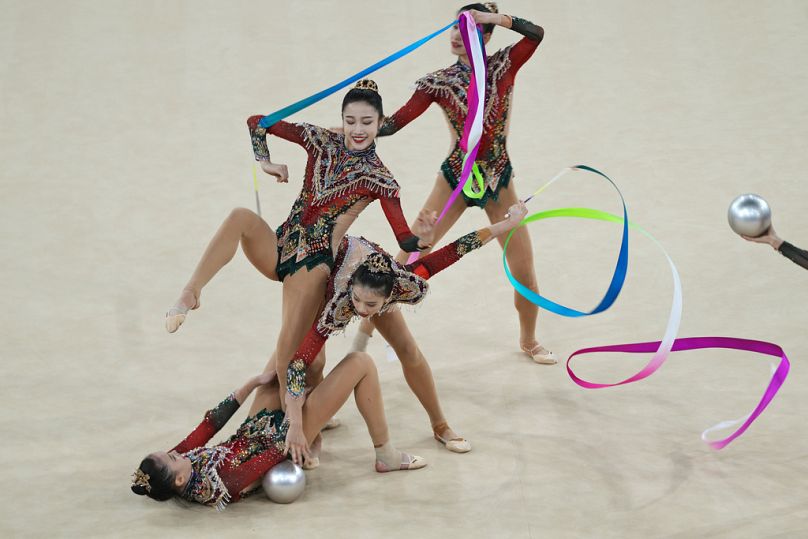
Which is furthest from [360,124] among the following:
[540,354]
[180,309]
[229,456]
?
[540,354]

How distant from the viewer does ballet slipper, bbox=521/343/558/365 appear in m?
4.82

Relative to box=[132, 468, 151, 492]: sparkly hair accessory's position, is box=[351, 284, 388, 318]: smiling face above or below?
above

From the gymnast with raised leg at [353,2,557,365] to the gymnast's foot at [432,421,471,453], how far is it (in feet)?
1.85

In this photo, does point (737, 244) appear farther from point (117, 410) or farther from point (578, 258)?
point (117, 410)

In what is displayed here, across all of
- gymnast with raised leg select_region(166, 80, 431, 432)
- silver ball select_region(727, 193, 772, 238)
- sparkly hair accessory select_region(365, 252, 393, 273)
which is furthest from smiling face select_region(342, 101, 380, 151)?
silver ball select_region(727, 193, 772, 238)

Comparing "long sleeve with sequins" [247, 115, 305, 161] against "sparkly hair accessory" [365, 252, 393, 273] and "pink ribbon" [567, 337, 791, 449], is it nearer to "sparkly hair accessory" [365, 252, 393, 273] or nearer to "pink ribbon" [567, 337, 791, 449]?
"sparkly hair accessory" [365, 252, 393, 273]

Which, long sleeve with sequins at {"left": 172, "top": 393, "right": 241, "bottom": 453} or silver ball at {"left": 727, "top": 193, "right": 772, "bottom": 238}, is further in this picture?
long sleeve with sequins at {"left": 172, "top": 393, "right": 241, "bottom": 453}

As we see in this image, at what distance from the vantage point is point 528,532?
3.38 metres

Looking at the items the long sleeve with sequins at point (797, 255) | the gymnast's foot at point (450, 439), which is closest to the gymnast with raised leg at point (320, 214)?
the gymnast's foot at point (450, 439)

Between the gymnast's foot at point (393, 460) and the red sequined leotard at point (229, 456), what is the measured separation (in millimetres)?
387

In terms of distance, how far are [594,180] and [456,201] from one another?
2.18 metres

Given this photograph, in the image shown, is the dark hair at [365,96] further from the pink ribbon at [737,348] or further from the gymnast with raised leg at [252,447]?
the pink ribbon at [737,348]

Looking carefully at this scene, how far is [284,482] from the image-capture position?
11.6 feet

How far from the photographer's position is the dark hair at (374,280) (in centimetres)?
352
